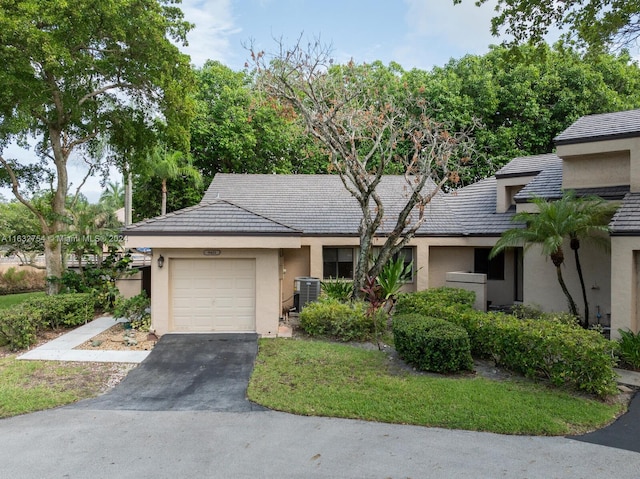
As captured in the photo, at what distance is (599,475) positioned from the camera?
4.75 meters

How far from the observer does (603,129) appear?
41.0 feet

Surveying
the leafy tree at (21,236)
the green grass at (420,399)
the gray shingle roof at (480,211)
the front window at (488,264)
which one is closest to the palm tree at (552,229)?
the gray shingle roof at (480,211)

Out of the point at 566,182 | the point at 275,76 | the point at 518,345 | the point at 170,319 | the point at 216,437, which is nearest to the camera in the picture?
the point at 216,437

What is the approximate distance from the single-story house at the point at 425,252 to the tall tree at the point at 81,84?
19.1ft

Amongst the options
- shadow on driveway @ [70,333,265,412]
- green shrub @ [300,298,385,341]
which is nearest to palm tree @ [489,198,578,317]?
green shrub @ [300,298,385,341]

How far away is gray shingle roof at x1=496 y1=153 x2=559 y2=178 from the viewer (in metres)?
16.1

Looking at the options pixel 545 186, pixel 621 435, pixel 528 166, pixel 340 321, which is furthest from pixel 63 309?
pixel 528 166

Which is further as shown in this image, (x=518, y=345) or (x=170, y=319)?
(x=170, y=319)

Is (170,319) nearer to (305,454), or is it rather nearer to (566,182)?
(305,454)

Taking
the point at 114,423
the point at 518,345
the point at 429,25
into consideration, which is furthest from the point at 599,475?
the point at 429,25

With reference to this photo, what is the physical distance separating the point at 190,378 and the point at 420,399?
4499 millimetres

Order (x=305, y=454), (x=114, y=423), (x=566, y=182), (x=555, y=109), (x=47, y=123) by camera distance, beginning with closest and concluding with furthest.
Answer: (x=305, y=454)
(x=114, y=423)
(x=566, y=182)
(x=47, y=123)
(x=555, y=109)

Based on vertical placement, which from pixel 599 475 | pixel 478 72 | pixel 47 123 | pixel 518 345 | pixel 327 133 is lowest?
pixel 599 475

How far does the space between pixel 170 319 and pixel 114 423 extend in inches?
212
